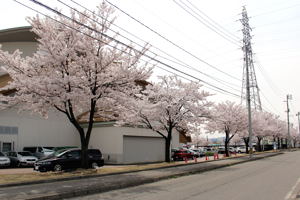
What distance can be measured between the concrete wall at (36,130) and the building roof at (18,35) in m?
16.1

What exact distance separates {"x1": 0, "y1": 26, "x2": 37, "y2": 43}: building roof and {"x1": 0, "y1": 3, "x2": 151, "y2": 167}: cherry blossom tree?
2685cm

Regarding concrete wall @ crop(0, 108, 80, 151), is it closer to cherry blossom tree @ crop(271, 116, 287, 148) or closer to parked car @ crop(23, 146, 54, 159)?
parked car @ crop(23, 146, 54, 159)

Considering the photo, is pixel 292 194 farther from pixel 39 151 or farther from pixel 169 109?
pixel 39 151

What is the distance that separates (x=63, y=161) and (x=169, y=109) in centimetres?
1104

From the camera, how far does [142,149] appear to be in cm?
3412

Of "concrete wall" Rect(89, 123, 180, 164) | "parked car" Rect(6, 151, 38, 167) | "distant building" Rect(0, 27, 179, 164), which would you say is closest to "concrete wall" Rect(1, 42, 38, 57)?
"distant building" Rect(0, 27, 179, 164)

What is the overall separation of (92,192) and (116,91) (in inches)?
343

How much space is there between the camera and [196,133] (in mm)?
29578

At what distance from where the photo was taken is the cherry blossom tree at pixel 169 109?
27.5 metres

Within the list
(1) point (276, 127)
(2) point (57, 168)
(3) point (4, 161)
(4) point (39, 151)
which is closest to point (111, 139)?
(4) point (39, 151)

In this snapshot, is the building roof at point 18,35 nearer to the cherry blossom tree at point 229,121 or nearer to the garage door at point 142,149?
the garage door at point 142,149

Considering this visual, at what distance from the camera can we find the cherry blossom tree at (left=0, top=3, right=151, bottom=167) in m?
17.8

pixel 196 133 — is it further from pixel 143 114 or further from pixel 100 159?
pixel 100 159

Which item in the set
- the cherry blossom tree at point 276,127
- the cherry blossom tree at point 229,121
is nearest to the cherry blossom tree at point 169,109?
the cherry blossom tree at point 229,121
